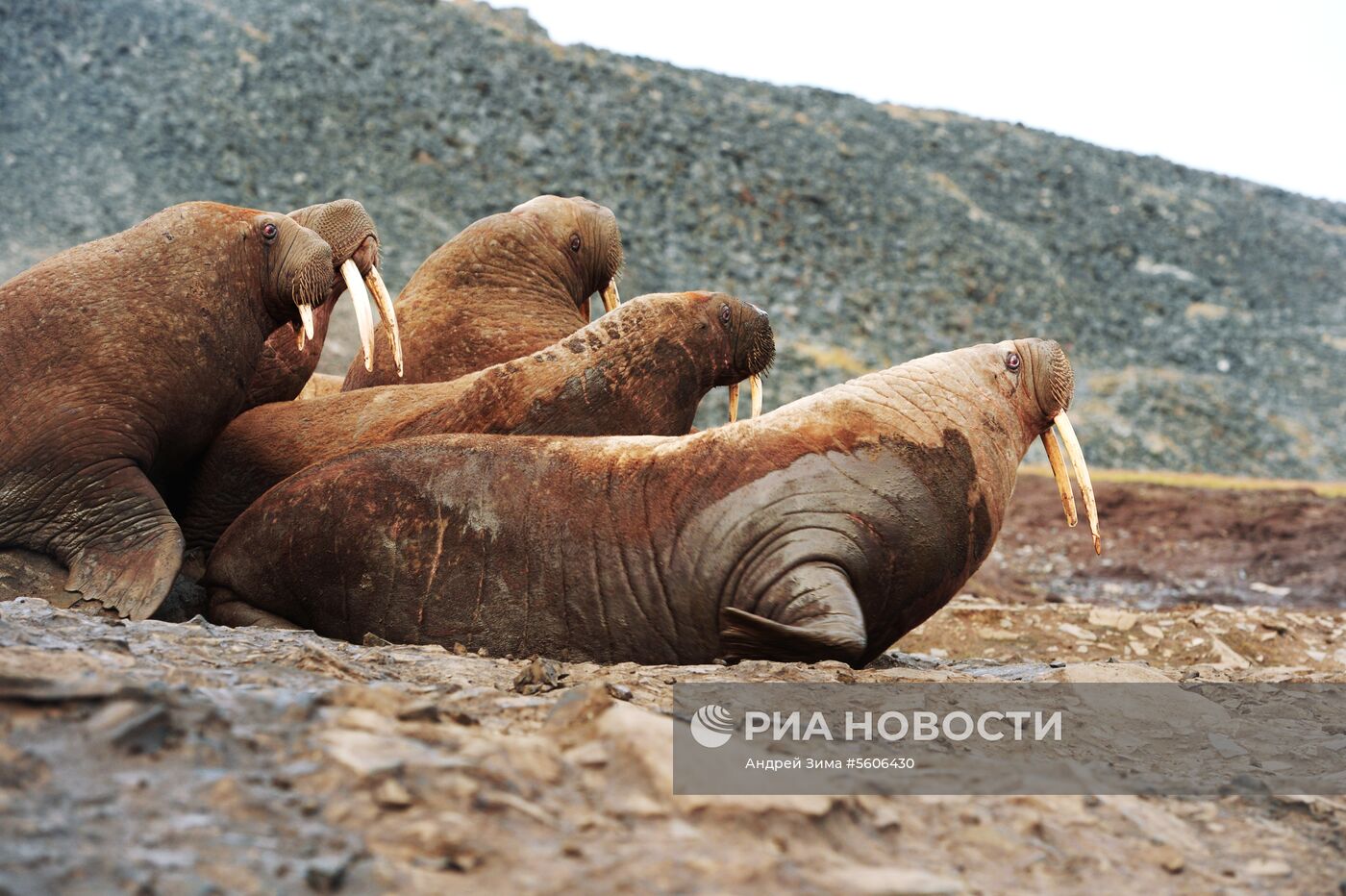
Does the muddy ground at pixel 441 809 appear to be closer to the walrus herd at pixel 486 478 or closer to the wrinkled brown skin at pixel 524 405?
the walrus herd at pixel 486 478

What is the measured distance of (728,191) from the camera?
33.9 m

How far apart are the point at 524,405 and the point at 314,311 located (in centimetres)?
174

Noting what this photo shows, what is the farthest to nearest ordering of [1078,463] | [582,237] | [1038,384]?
1. [582,237]
2. [1078,463]
3. [1038,384]

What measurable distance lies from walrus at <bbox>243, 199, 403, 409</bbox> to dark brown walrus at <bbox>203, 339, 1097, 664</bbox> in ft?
3.61

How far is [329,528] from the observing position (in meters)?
5.56

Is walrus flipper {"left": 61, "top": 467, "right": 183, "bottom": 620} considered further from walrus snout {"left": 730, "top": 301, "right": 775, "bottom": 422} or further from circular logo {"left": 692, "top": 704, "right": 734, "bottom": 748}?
walrus snout {"left": 730, "top": 301, "right": 775, "bottom": 422}

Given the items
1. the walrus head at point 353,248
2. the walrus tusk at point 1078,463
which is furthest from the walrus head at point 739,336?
the walrus head at point 353,248

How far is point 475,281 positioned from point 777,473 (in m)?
3.38

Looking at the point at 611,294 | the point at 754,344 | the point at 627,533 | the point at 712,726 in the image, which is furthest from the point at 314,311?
the point at 712,726

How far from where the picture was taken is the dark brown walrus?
17.5 ft

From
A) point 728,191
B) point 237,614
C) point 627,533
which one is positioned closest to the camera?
point 627,533

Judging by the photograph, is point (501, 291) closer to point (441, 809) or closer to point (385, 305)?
point (385, 305)

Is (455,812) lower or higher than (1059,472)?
lower

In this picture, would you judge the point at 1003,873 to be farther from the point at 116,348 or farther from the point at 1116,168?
the point at 1116,168
